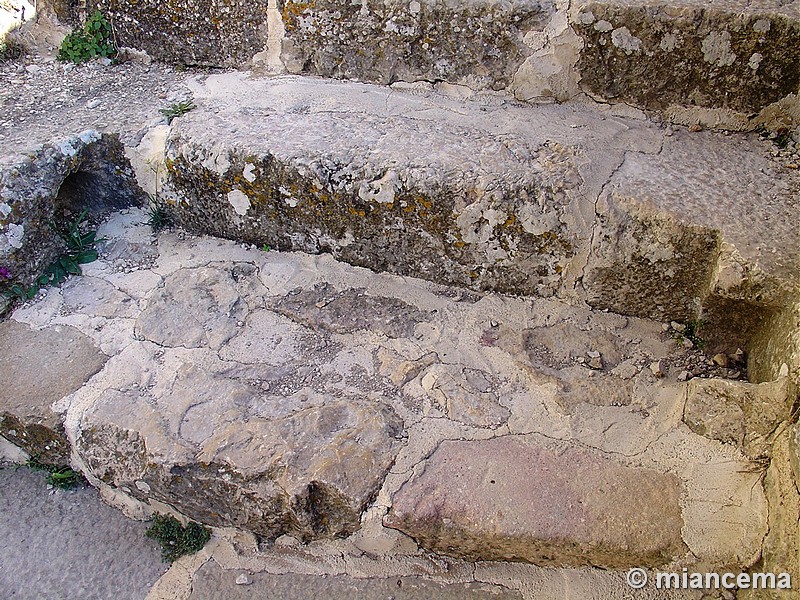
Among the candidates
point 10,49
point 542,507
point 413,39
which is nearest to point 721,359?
point 542,507

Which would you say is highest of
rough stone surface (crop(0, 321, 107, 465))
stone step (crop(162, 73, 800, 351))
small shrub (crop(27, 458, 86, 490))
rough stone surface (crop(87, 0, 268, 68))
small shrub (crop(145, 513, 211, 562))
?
rough stone surface (crop(87, 0, 268, 68))

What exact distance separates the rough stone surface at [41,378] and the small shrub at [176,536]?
0.98 feet

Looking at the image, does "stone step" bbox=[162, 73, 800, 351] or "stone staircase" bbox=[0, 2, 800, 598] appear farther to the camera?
"stone step" bbox=[162, 73, 800, 351]

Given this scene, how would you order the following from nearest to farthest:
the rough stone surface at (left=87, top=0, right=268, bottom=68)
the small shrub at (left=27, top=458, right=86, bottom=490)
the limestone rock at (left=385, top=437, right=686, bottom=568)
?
1. the limestone rock at (left=385, top=437, right=686, bottom=568)
2. the small shrub at (left=27, top=458, right=86, bottom=490)
3. the rough stone surface at (left=87, top=0, right=268, bottom=68)

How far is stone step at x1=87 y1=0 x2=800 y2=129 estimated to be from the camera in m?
1.69

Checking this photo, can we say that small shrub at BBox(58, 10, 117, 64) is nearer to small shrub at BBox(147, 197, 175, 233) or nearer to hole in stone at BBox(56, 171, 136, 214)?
hole in stone at BBox(56, 171, 136, 214)

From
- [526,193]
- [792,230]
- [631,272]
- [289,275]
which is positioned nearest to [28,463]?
[289,275]

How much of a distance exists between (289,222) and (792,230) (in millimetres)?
1247

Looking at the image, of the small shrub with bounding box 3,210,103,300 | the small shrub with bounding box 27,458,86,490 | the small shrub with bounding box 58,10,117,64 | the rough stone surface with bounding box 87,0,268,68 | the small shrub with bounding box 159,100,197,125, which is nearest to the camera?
the small shrub with bounding box 27,458,86,490

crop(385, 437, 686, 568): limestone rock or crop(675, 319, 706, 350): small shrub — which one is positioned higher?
crop(675, 319, 706, 350): small shrub

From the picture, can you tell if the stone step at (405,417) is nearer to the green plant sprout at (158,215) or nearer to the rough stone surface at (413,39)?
the green plant sprout at (158,215)

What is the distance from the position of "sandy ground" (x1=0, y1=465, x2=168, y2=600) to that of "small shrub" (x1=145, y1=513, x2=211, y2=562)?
0.07ft

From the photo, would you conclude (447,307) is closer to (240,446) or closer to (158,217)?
(240,446)

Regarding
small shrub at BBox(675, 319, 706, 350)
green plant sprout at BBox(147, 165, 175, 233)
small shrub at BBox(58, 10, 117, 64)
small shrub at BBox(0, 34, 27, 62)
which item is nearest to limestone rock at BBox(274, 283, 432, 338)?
green plant sprout at BBox(147, 165, 175, 233)
